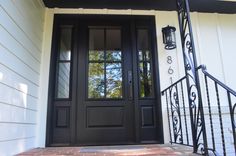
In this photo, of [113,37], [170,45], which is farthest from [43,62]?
[170,45]

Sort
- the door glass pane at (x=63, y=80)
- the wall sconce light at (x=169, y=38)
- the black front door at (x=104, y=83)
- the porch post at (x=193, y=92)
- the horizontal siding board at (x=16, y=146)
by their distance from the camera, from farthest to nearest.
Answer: the wall sconce light at (x=169, y=38) < the door glass pane at (x=63, y=80) < the black front door at (x=104, y=83) < the horizontal siding board at (x=16, y=146) < the porch post at (x=193, y=92)

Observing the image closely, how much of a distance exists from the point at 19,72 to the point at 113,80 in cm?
142

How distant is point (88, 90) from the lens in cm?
349

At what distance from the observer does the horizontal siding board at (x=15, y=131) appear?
216 centimetres

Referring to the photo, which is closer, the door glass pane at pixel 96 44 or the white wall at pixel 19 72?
the white wall at pixel 19 72

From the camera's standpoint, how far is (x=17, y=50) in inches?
99.2

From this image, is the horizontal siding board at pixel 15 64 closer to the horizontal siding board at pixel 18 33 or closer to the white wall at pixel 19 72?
the white wall at pixel 19 72

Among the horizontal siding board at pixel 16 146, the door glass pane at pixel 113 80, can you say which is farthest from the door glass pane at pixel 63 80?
the horizontal siding board at pixel 16 146

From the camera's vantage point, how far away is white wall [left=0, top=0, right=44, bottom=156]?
2184 millimetres

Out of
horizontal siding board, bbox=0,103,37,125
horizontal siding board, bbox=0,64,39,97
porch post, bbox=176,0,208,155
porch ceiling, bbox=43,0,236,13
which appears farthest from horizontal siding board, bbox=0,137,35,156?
porch ceiling, bbox=43,0,236,13

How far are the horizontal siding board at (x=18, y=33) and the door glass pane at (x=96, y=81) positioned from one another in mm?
798

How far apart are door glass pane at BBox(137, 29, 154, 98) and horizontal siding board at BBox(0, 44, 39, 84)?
154 centimetres

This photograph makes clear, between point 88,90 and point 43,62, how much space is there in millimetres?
775

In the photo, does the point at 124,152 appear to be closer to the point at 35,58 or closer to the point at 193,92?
the point at 193,92
